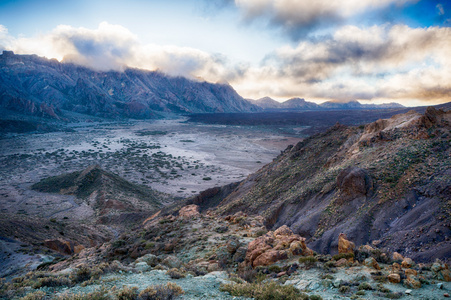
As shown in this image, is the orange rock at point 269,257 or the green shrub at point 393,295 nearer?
the green shrub at point 393,295

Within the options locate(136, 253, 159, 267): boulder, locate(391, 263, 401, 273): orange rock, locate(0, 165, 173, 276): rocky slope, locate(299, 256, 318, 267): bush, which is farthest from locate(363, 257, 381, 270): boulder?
locate(0, 165, 173, 276): rocky slope

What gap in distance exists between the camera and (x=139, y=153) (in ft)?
216

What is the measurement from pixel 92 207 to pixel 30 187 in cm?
1548

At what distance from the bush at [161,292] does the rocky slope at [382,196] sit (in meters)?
6.77

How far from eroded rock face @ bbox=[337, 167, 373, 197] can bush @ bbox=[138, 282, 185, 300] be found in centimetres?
981

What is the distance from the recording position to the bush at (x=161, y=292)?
18.0ft

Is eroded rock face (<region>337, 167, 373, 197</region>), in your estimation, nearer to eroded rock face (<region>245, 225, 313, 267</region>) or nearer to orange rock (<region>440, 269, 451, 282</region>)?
eroded rock face (<region>245, 225, 313, 267</region>)

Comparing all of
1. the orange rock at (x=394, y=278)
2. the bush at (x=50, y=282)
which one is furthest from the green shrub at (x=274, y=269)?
the bush at (x=50, y=282)

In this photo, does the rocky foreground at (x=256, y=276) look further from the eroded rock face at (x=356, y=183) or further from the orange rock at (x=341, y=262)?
the eroded rock face at (x=356, y=183)

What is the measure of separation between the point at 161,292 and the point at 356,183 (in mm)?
10503

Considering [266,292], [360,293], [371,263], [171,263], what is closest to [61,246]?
[171,263]

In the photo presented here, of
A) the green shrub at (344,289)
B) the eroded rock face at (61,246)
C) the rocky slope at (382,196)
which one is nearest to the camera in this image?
the green shrub at (344,289)

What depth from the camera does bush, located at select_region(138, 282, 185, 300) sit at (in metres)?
5.49

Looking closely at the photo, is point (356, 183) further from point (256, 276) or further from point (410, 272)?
point (256, 276)
